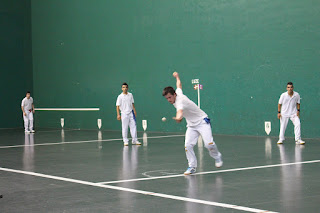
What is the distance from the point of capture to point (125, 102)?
15.9 m

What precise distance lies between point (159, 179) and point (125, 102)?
23.6ft

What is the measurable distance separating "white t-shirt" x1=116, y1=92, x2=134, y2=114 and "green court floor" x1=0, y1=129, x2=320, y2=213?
1481mm

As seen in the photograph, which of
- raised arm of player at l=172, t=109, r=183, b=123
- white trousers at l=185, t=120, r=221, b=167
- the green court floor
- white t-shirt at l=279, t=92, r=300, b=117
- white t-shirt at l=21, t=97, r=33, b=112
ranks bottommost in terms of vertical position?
the green court floor

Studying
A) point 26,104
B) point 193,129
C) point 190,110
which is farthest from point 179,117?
point 26,104

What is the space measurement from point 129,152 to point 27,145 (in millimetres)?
4262

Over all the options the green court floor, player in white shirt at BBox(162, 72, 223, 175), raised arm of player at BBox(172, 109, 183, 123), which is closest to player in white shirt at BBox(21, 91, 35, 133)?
the green court floor

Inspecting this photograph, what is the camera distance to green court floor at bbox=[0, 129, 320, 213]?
6.72 metres

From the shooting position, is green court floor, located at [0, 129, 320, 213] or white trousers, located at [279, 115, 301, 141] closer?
green court floor, located at [0, 129, 320, 213]

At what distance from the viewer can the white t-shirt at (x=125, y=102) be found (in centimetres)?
1590

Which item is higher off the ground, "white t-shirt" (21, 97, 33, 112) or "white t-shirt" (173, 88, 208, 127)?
"white t-shirt" (21, 97, 33, 112)

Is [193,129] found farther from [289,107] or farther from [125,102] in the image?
[125,102]

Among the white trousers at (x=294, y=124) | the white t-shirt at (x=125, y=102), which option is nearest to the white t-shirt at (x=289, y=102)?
the white trousers at (x=294, y=124)

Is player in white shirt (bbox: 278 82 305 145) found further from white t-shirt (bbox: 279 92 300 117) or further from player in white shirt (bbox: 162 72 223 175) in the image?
player in white shirt (bbox: 162 72 223 175)

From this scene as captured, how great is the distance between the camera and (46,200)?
7.25 meters
